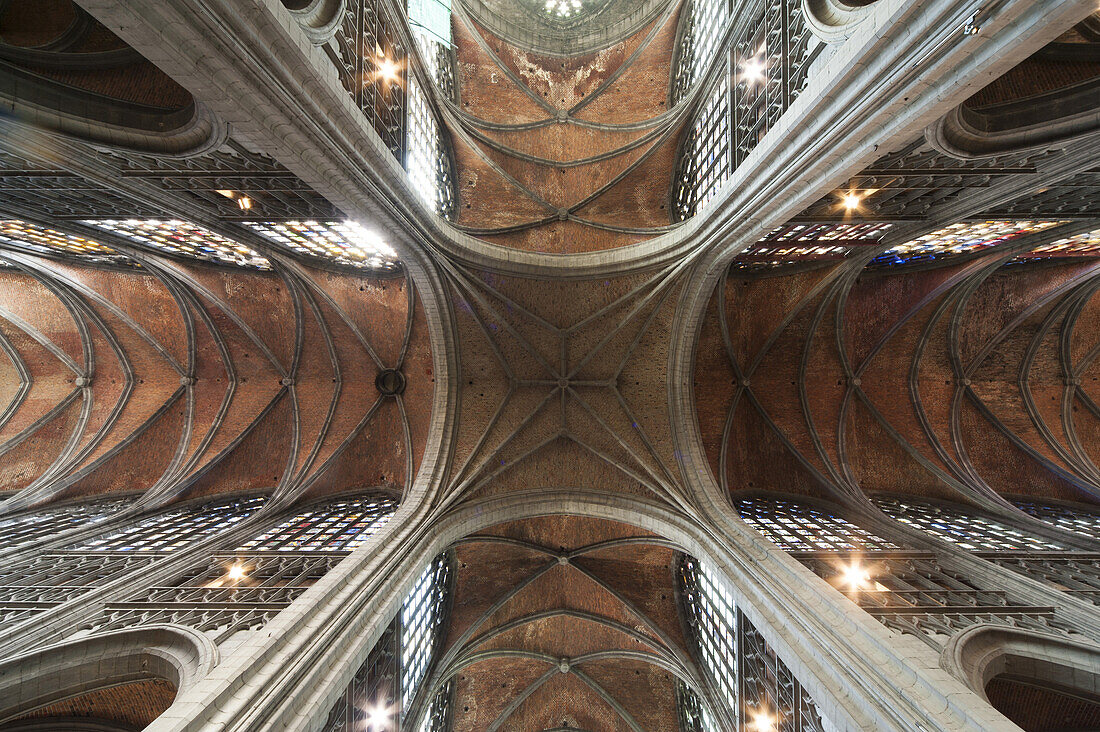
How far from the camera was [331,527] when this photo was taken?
1252 centimetres

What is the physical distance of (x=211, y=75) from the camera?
4.96 metres

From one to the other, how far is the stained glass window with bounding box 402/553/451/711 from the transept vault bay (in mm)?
157

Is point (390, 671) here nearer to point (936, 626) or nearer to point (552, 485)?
point (552, 485)

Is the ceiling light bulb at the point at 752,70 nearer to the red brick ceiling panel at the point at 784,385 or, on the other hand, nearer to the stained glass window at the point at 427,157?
the stained glass window at the point at 427,157

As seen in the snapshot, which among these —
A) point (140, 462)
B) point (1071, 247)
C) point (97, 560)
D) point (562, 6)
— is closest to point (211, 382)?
point (140, 462)

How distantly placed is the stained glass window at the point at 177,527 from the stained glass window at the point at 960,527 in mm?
17841

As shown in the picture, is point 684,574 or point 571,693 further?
point 571,693

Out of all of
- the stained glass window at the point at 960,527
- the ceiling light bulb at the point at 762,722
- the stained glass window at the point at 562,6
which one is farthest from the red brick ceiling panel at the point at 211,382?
the stained glass window at the point at 960,527

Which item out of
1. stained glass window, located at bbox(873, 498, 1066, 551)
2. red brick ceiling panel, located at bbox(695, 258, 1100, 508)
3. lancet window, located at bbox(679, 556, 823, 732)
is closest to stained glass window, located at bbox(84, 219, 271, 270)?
red brick ceiling panel, located at bbox(695, 258, 1100, 508)

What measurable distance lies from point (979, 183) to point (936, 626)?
6.87 meters

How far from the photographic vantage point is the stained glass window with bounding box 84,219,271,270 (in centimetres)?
1020

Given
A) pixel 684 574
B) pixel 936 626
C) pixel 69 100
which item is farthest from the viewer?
pixel 684 574

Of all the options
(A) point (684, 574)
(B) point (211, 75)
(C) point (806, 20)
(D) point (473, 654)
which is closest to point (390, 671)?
(D) point (473, 654)

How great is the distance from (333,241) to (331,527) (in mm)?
7560
